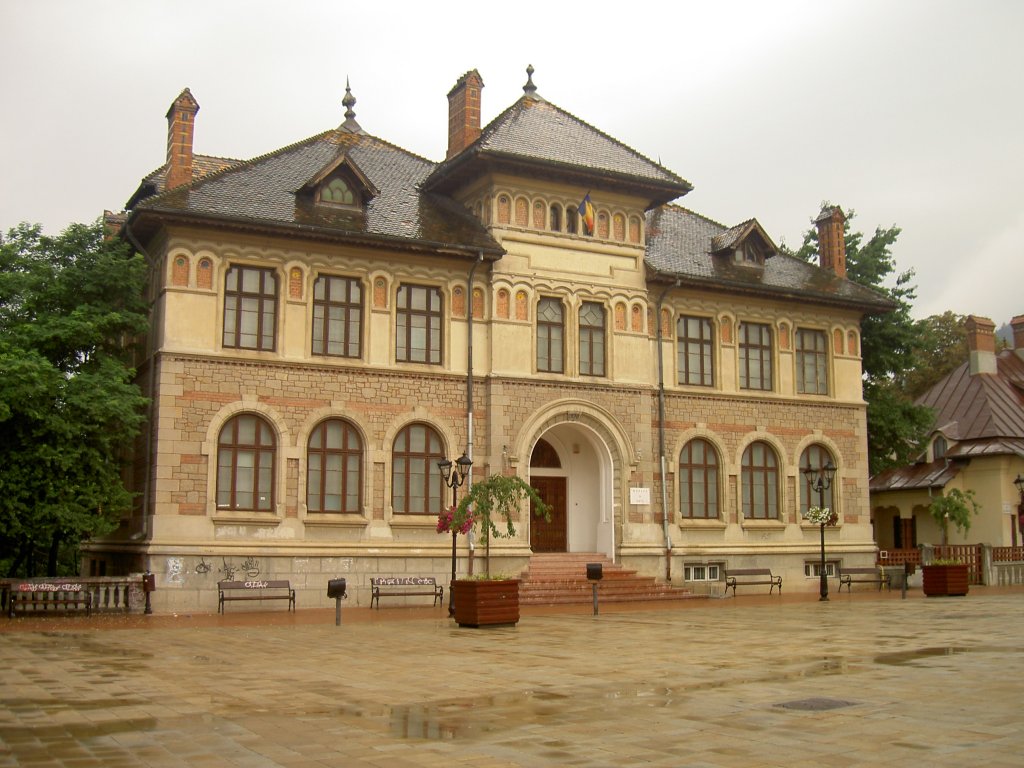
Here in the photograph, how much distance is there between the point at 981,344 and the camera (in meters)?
45.3

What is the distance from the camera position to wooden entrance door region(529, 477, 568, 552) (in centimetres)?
3075

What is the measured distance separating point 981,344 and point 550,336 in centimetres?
2389

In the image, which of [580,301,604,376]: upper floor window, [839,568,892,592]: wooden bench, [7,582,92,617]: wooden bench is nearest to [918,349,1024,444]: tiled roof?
[839,568,892,592]: wooden bench

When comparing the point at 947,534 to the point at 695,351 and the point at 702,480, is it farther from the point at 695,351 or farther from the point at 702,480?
the point at 695,351

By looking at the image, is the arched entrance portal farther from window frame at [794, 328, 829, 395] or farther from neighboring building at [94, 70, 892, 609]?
window frame at [794, 328, 829, 395]

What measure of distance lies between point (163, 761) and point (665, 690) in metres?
5.57

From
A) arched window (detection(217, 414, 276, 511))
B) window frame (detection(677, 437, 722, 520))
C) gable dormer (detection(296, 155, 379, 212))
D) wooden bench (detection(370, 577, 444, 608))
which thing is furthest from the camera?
window frame (detection(677, 437, 722, 520))

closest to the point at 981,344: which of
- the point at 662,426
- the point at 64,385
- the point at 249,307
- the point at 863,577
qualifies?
the point at 863,577

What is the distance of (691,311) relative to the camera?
3259 cm

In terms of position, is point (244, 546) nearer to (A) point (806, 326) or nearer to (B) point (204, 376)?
(B) point (204, 376)

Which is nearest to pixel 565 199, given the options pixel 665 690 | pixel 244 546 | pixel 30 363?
pixel 244 546

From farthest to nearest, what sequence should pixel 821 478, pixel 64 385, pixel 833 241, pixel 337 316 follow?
pixel 833 241 → pixel 821 478 → pixel 337 316 → pixel 64 385

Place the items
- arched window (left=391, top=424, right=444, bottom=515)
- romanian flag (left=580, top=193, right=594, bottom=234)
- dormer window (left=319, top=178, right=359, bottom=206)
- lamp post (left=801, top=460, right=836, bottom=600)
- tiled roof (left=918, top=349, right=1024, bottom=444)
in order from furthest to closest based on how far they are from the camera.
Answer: tiled roof (left=918, top=349, right=1024, bottom=444), romanian flag (left=580, top=193, right=594, bottom=234), lamp post (left=801, top=460, right=836, bottom=600), dormer window (left=319, top=178, right=359, bottom=206), arched window (left=391, top=424, right=444, bottom=515)

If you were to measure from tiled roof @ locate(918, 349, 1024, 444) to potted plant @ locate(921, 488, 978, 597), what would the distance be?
2458mm
